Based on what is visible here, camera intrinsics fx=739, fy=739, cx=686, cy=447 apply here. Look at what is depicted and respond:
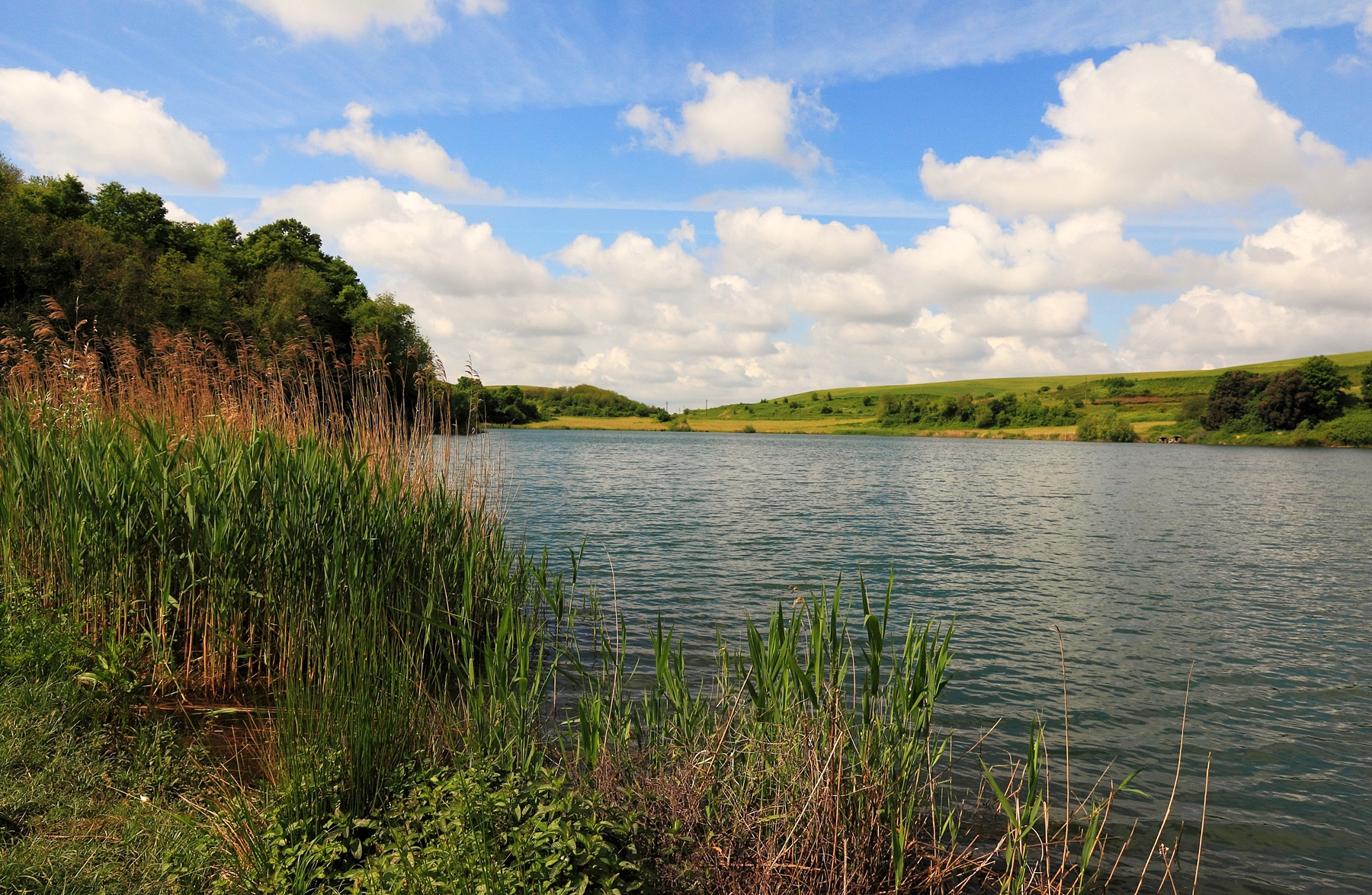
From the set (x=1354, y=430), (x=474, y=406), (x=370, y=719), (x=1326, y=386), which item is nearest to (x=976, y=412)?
(x=1326, y=386)

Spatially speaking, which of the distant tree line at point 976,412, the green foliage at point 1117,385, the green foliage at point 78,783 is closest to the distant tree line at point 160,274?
→ the green foliage at point 78,783

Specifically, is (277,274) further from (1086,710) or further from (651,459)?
(1086,710)

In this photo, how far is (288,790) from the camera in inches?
152

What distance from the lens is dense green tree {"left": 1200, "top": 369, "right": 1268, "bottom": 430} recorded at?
354ft

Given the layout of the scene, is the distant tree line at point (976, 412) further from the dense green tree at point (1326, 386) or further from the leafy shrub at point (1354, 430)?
the leafy shrub at point (1354, 430)

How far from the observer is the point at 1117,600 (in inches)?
627

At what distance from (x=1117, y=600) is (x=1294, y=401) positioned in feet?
371

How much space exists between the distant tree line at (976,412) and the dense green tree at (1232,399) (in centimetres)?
2292

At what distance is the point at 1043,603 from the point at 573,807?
14084 mm

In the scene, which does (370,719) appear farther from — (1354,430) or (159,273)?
(1354,430)

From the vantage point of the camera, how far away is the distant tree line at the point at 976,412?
138000 millimetres

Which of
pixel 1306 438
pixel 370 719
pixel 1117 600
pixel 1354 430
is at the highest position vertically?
pixel 370 719

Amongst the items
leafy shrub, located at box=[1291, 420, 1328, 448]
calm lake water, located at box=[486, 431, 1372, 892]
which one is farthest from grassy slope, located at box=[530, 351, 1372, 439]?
calm lake water, located at box=[486, 431, 1372, 892]

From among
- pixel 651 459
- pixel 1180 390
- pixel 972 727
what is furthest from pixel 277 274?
pixel 1180 390
